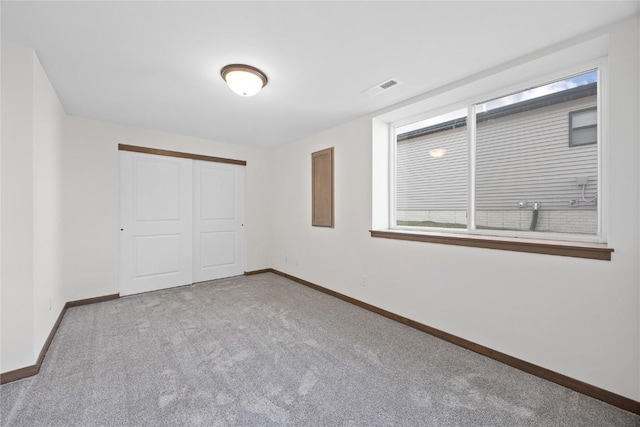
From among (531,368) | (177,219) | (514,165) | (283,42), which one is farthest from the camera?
(177,219)

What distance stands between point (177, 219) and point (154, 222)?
12.6 inches

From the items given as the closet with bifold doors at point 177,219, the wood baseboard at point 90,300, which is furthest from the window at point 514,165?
the wood baseboard at point 90,300

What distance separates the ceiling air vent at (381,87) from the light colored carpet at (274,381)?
2433mm

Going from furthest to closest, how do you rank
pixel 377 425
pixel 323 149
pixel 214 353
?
pixel 323 149 < pixel 214 353 < pixel 377 425

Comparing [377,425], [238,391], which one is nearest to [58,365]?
[238,391]

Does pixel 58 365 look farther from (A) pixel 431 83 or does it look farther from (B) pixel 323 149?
(A) pixel 431 83

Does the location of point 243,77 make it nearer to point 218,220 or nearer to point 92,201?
point 92,201

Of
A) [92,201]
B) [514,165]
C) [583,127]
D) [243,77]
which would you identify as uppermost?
[243,77]

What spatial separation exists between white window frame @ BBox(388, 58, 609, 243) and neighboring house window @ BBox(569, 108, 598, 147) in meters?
0.05

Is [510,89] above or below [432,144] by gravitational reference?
above

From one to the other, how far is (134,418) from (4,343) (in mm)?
1211

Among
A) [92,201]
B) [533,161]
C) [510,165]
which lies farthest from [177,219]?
[533,161]

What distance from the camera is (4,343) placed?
1.89 m

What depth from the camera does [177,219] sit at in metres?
4.28
